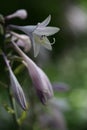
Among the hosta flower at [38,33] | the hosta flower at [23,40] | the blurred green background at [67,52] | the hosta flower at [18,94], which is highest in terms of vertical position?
the hosta flower at [38,33]

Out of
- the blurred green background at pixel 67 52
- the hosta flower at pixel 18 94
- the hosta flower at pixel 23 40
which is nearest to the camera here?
the hosta flower at pixel 18 94

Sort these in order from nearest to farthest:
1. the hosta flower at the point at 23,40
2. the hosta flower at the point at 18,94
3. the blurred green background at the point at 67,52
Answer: the hosta flower at the point at 18,94
the hosta flower at the point at 23,40
the blurred green background at the point at 67,52

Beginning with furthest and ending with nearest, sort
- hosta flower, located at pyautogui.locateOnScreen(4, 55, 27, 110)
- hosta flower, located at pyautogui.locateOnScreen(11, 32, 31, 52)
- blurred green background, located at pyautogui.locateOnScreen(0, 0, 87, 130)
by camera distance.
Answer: blurred green background, located at pyautogui.locateOnScreen(0, 0, 87, 130), hosta flower, located at pyautogui.locateOnScreen(11, 32, 31, 52), hosta flower, located at pyautogui.locateOnScreen(4, 55, 27, 110)

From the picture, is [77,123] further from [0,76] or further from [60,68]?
[60,68]

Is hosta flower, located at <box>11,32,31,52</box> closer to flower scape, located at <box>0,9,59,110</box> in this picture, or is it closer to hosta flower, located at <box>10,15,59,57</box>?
flower scape, located at <box>0,9,59,110</box>

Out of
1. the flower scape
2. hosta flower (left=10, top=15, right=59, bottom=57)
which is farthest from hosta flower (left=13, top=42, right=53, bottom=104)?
hosta flower (left=10, top=15, right=59, bottom=57)

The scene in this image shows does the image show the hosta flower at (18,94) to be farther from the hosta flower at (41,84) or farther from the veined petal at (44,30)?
the veined petal at (44,30)

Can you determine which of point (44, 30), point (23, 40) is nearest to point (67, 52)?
point (23, 40)

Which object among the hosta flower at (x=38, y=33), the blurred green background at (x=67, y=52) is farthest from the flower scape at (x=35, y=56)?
the blurred green background at (x=67, y=52)

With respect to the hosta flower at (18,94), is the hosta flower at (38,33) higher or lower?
higher
